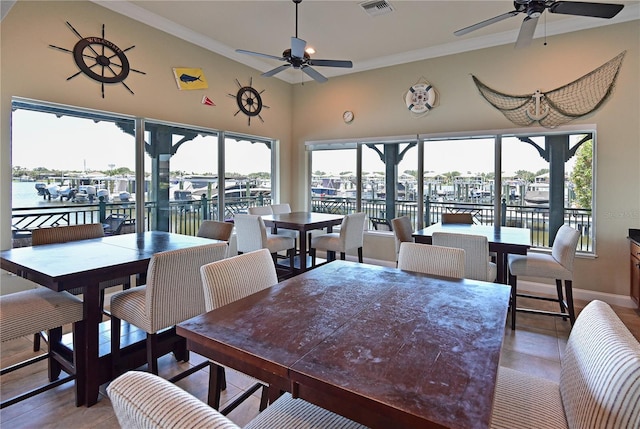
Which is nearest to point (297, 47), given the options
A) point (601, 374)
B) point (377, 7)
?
point (377, 7)

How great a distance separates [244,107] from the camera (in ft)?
17.2

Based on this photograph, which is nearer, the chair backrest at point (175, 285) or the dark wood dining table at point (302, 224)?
the chair backrest at point (175, 285)

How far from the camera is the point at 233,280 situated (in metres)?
1.76

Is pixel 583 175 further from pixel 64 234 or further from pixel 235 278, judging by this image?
pixel 64 234

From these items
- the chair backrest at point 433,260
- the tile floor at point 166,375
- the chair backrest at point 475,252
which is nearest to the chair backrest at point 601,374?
the chair backrest at point 433,260

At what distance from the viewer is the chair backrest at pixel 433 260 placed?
2.12m

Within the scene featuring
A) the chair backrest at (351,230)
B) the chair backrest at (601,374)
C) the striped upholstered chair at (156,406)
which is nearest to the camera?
the striped upholstered chair at (156,406)

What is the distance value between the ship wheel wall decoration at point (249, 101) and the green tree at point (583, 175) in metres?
4.39

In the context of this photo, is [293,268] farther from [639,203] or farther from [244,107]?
[639,203]

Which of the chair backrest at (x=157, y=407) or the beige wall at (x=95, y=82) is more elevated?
the beige wall at (x=95, y=82)

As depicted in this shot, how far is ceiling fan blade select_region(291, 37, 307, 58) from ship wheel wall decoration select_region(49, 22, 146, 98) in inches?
73.5

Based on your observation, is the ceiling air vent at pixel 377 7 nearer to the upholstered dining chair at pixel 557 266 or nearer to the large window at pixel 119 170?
the large window at pixel 119 170

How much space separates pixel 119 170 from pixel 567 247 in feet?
15.4

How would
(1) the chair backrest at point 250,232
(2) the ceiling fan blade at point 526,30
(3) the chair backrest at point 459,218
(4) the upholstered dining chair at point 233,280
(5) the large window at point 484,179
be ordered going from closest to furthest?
1. (4) the upholstered dining chair at point 233,280
2. (2) the ceiling fan blade at point 526,30
3. (1) the chair backrest at point 250,232
4. (5) the large window at point 484,179
5. (3) the chair backrest at point 459,218
